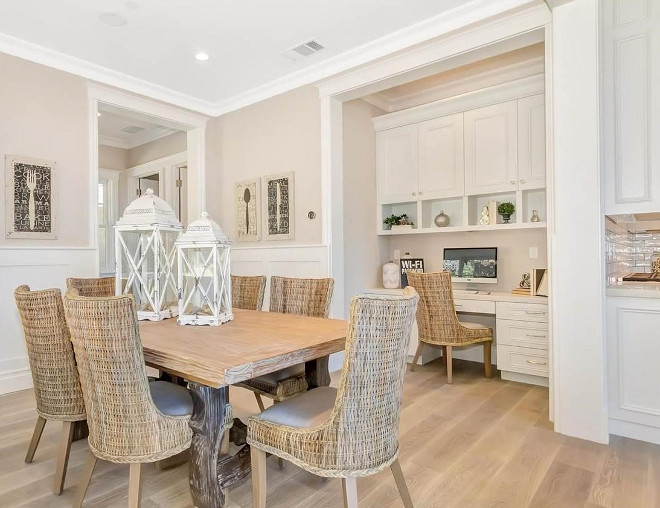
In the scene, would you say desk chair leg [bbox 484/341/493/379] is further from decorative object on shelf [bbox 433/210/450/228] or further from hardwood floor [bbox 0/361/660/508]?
decorative object on shelf [bbox 433/210/450/228]

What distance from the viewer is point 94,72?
3.76 meters

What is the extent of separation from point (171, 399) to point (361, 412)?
87 centimetres

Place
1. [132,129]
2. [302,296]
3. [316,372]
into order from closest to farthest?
[316,372]
[302,296]
[132,129]

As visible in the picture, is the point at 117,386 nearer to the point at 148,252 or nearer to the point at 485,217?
the point at 148,252

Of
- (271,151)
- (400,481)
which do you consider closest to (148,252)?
(400,481)

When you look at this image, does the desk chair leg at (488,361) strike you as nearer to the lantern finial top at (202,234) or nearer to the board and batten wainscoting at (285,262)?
the board and batten wainscoting at (285,262)

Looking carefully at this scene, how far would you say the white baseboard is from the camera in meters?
2.32

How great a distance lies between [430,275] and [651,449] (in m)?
1.77

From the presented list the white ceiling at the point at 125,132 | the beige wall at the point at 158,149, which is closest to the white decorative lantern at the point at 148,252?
the white ceiling at the point at 125,132

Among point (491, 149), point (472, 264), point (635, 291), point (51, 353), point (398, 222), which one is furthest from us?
point (398, 222)

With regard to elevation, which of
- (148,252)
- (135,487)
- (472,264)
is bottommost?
(135,487)

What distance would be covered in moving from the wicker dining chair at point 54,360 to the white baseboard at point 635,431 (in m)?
2.86

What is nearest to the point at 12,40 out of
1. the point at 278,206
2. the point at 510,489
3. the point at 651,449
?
the point at 278,206

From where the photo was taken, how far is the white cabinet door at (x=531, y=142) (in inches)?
141
